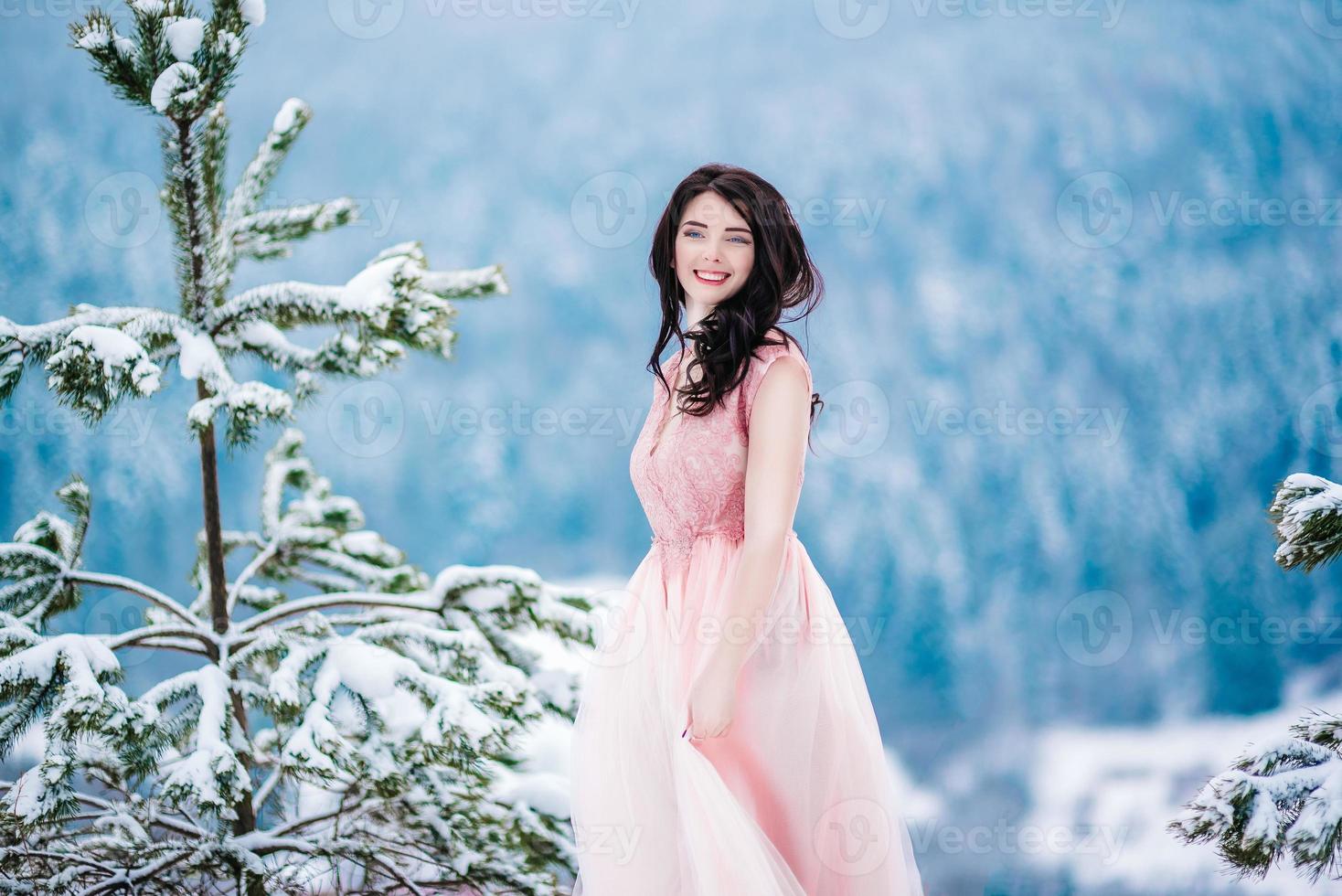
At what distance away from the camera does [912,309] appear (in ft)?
13.4

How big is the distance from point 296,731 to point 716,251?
1.06m

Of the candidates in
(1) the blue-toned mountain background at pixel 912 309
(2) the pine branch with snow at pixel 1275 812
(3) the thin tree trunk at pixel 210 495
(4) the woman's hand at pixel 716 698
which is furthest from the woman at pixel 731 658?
(1) the blue-toned mountain background at pixel 912 309

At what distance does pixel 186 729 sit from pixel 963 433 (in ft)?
8.90

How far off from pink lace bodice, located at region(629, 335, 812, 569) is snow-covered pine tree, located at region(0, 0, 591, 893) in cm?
55

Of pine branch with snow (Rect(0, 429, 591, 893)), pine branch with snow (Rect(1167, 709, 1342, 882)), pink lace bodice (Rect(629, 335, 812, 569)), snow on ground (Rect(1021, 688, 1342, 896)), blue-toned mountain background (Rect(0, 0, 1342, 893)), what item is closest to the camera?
pine branch with snow (Rect(1167, 709, 1342, 882))

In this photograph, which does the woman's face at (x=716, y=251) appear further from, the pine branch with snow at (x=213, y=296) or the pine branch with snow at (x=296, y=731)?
the pine branch with snow at (x=296, y=731)

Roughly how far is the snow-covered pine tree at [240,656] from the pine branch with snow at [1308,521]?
4.09 ft

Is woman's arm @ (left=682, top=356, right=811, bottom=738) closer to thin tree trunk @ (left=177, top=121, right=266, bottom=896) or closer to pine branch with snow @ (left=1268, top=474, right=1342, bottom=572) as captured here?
pine branch with snow @ (left=1268, top=474, right=1342, bottom=572)

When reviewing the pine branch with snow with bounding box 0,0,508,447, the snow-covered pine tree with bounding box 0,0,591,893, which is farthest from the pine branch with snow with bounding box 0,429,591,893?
the pine branch with snow with bounding box 0,0,508,447

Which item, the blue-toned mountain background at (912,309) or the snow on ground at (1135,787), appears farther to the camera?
the blue-toned mountain background at (912,309)

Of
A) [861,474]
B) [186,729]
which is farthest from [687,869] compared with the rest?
[861,474]

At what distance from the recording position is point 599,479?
4.21 meters

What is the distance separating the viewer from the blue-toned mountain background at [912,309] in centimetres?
372

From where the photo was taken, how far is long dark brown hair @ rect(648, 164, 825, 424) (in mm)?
1640
